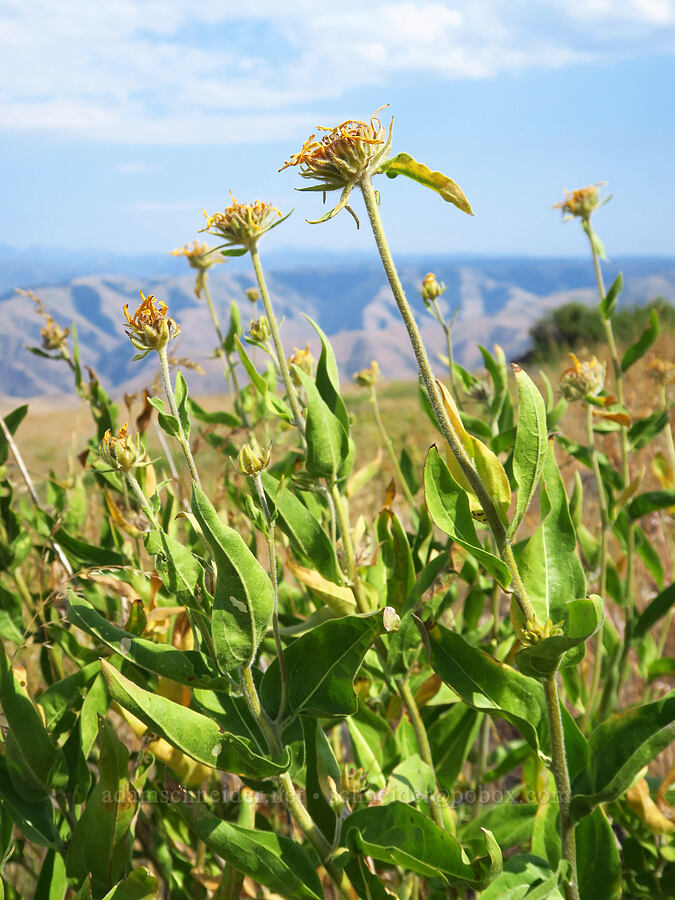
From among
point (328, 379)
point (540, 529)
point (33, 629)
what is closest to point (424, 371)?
point (540, 529)

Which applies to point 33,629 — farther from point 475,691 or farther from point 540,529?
point 540,529

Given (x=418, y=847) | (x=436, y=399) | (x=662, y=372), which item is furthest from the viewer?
(x=662, y=372)

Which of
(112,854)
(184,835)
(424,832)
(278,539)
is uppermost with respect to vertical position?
(278,539)

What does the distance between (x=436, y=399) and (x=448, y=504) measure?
0.22 metres

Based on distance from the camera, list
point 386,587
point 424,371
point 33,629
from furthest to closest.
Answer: point 33,629 → point 386,587 → point 424,371

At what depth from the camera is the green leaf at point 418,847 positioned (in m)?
1.05

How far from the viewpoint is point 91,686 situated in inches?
53.0

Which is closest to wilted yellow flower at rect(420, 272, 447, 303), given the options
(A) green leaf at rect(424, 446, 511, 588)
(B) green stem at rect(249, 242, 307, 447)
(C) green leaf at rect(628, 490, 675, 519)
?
(B) green stem at rect(249, 242, 307, 447)

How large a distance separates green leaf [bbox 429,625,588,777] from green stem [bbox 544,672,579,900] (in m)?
0.03

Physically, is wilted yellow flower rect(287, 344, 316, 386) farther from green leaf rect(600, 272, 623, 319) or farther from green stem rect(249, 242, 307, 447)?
green leaf rect(600, 272, 623, 319)

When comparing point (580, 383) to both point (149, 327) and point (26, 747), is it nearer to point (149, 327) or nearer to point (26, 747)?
point (149, 327)

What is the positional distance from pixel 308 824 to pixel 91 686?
0.51 m

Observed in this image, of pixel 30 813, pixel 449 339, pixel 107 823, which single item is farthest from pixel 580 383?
pixel 30 813

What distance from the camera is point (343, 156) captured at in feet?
2.84
